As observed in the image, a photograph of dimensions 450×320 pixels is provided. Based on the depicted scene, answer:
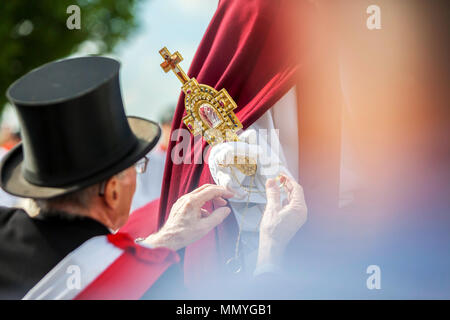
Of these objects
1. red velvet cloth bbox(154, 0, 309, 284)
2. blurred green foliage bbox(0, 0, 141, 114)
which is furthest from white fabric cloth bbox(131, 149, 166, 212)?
blurred green foliage bbox(0, 0, 141, 114)

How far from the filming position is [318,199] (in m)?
1.69

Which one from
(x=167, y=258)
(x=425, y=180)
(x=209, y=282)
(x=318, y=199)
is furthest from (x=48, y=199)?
(x=425, y=180)

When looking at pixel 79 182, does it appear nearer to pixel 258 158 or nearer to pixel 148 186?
pixel 258 158

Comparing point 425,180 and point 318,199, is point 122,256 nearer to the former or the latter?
point 318,199

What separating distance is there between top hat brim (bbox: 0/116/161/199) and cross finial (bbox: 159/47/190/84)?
0.79 feet

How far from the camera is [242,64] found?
5.38 ft

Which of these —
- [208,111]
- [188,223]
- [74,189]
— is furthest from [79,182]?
[208,111]

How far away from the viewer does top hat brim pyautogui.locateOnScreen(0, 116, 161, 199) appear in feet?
4.15

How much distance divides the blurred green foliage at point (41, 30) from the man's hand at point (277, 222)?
8.21ft

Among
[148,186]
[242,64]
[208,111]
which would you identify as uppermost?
[242,64]

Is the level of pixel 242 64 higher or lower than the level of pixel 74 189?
higher

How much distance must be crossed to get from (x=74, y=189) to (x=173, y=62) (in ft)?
2.02

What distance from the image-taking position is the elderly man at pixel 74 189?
4.10 ft

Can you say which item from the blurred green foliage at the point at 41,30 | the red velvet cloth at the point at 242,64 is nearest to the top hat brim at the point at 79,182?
the red velvet cloth at the point at 242,64
